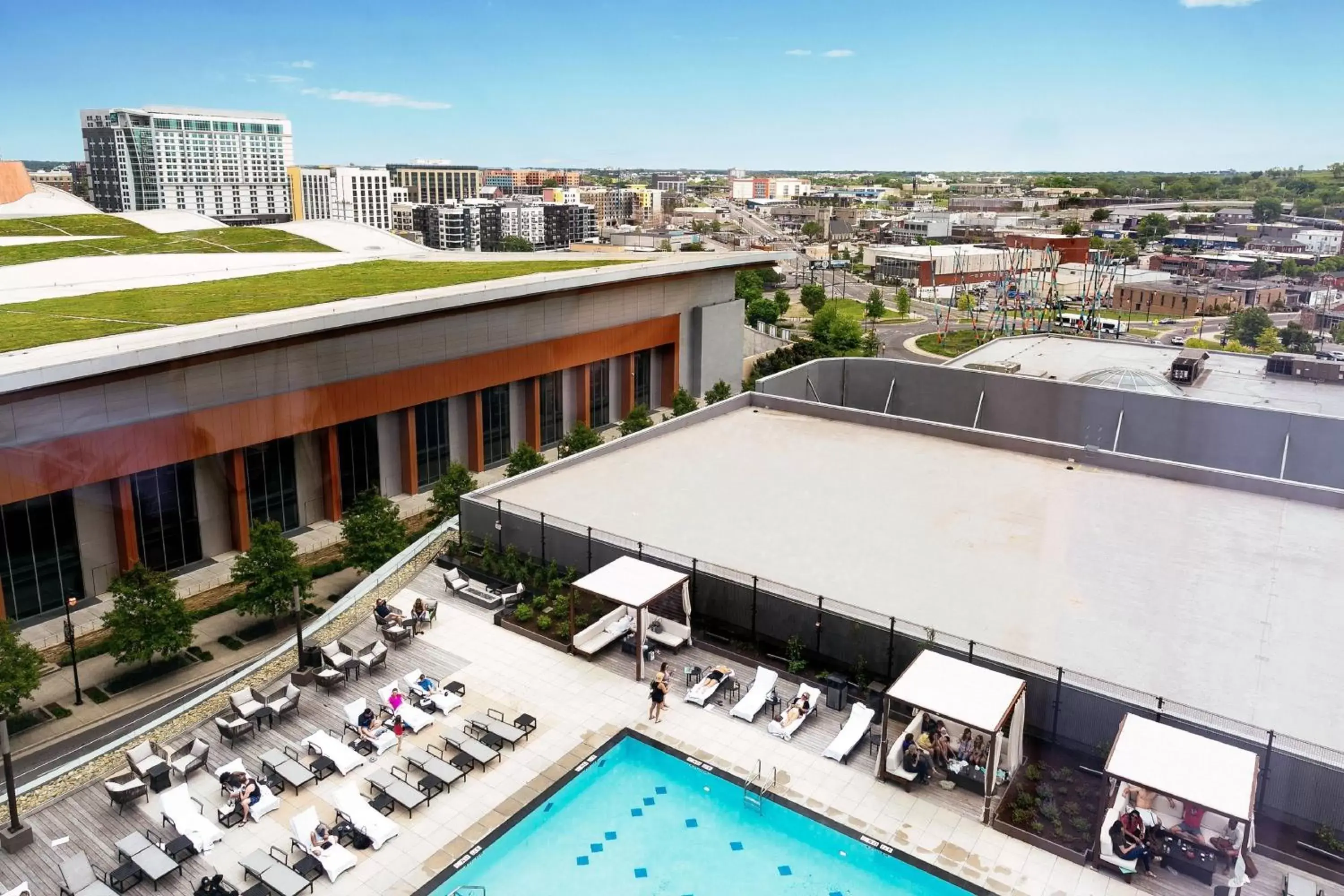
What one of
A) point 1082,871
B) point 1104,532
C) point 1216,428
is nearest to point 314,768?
point 1082,871

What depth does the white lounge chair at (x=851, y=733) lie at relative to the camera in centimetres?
862

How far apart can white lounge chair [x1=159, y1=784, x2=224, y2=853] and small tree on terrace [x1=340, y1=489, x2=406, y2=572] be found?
19.5 feet

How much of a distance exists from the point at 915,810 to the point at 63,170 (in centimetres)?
4052

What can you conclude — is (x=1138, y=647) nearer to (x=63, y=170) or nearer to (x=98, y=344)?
(x=98, y=344)

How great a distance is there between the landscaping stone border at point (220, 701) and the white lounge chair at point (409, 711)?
1.51m

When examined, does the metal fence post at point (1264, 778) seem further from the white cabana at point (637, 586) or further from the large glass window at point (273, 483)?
the large glass window at point (273, 483)

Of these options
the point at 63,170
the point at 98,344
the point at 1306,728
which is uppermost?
the point at 63,170

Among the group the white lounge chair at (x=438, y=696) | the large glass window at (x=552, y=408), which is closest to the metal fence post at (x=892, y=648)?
the white lounge chair at (x=438, y=696)

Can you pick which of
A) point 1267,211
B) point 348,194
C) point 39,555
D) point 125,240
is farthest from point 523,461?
point 348,194

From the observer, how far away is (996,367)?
20.9m

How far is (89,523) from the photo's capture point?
13844mm

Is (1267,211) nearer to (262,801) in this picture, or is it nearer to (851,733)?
(851,733)

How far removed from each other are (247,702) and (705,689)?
4649 millimetres

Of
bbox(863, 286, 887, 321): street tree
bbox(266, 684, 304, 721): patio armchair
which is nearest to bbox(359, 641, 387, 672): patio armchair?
bbox(266, 684, 304, 721): patio armchair
